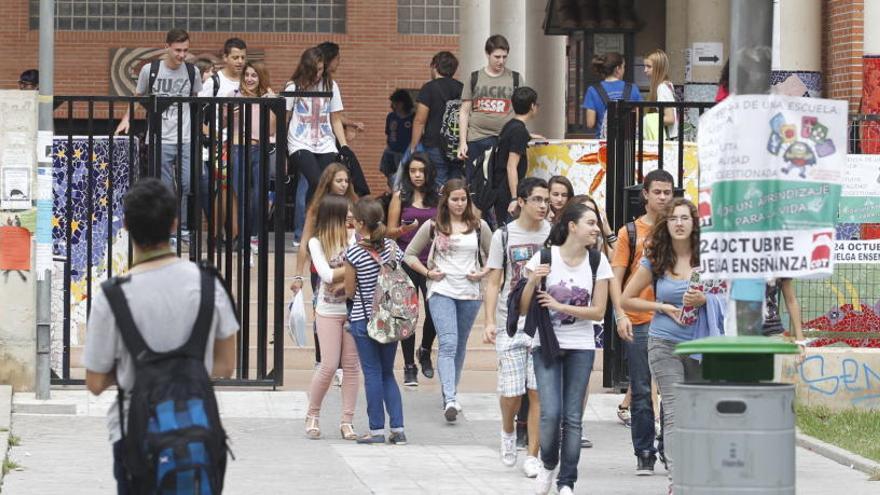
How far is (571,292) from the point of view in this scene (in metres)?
9.98

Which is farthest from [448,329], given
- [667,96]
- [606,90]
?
[606,90]

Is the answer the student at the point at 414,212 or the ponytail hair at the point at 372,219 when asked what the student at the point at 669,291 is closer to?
the ponytail hair at the point at 372,219

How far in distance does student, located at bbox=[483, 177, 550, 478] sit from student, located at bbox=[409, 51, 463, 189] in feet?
20.0

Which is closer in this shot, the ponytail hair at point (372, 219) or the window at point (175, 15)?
the ponytail hair at point (372, 219)

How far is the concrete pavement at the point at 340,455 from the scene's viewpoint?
10.4m

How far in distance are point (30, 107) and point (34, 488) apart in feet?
12.7

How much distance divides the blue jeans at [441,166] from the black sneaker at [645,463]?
717 cm

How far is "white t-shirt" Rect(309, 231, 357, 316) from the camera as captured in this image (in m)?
12.0

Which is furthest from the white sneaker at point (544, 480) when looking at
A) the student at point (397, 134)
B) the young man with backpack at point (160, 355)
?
the student at point (397, 134)

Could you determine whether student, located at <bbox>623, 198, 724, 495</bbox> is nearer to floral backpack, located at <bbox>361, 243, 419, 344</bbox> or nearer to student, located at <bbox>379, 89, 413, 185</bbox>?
floral backpack, located at <bbox>361, 243, 419, 344</bbox>

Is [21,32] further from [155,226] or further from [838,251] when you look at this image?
[155,226]

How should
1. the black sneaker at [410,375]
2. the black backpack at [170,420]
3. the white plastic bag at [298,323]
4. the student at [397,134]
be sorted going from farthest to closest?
the student at [397,134], the black sneaker at [410,375], the white plastic bag at [298,323], the black backpack at [170,420]

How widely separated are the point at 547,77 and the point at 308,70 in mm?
12656

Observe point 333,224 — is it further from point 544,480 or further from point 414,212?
point 544,480
